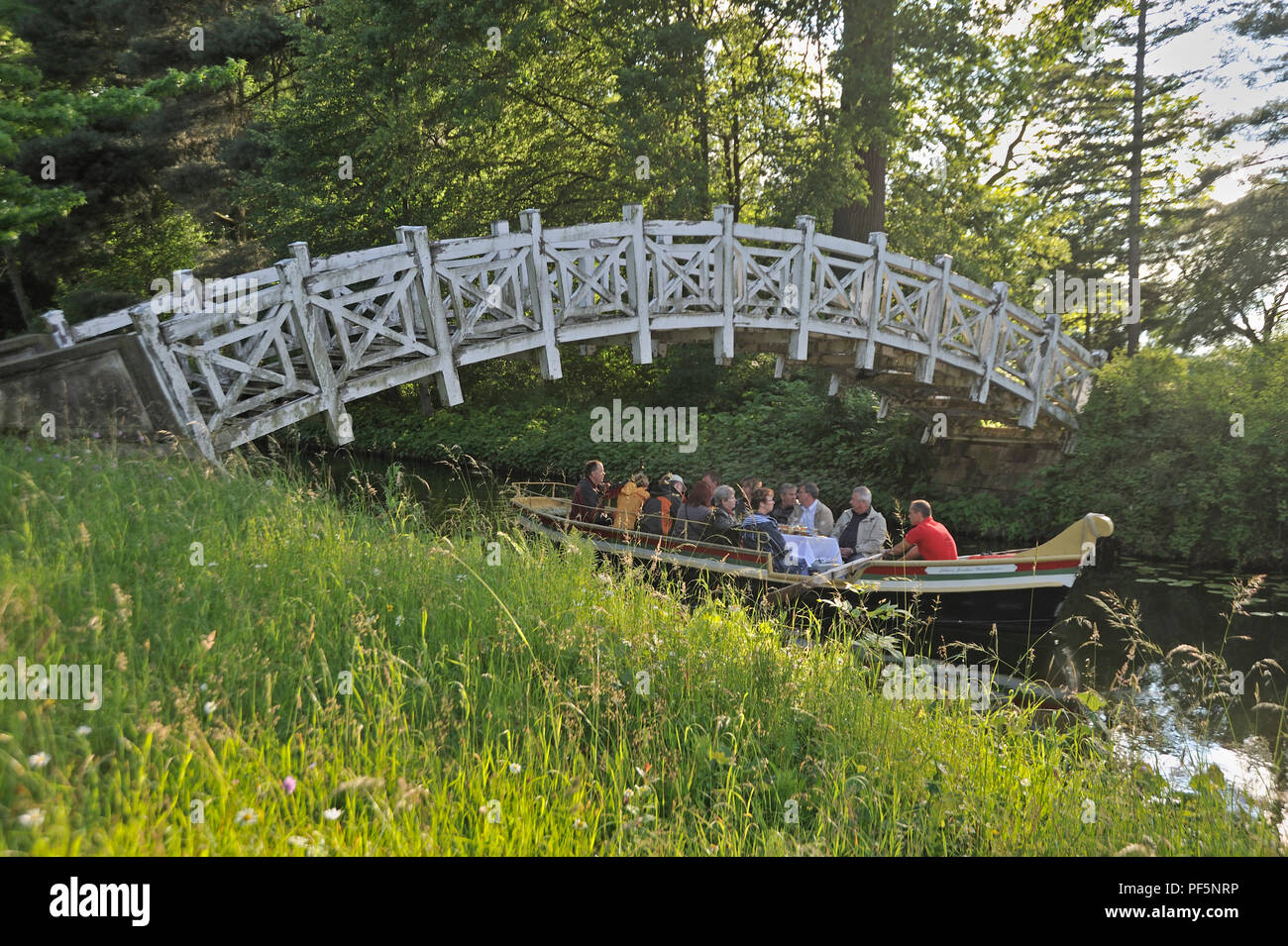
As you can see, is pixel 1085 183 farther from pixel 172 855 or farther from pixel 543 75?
pixel 172 855

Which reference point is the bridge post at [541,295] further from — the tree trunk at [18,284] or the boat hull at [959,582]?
the tree trunk at [18,284]

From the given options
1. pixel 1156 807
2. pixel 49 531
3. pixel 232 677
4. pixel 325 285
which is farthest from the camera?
pixel 325 285

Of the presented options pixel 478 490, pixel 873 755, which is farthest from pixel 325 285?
pixel 478 490

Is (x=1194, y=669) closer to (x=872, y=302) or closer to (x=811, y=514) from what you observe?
(x=811, y=514)

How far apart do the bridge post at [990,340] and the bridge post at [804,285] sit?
3.81 meters

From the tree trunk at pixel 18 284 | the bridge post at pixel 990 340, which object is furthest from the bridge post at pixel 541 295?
the tree trunk at pixel 18 284

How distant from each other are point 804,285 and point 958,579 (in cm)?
509

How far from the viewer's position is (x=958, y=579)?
10.0 m

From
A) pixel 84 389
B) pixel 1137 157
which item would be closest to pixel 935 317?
pixel 1137 157

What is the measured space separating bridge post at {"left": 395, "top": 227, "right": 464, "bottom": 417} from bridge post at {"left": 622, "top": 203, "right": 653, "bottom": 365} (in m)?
2.43

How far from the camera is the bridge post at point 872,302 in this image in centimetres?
1402
